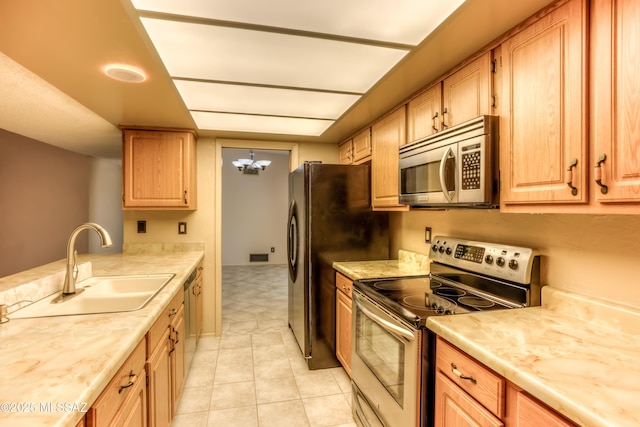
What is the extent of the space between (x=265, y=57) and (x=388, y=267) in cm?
170

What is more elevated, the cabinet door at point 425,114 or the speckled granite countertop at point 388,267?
the cabinet door at point 425,114

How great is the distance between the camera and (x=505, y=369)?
95cm

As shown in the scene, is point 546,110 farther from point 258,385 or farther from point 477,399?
point 258,385

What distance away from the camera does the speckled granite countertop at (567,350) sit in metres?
0.77

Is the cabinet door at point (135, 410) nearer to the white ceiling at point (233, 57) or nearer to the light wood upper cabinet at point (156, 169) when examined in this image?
the white ceiling at point (233, 57)

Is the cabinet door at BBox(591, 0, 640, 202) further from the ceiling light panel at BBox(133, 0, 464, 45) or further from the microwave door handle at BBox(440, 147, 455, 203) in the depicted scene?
the microwave door handle at BBox(440, 147, 455, 203)

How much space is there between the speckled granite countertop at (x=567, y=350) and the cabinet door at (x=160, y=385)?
123cm

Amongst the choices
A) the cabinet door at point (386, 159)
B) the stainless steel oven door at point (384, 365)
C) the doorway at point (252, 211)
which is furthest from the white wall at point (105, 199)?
the stainless steel oven door at point (384, 365)

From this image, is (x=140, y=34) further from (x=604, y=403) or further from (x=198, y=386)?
(x=198, y=386)

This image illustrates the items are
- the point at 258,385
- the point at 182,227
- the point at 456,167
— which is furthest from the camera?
the point at 182,227

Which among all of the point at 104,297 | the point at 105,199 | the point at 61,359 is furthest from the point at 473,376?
the point at 105,199

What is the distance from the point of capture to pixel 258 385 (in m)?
2.42

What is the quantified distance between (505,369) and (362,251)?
1.82 meters

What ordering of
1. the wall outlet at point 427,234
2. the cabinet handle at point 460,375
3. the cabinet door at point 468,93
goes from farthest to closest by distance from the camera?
the wall outlet at point 427,234, the cabinet door at point 468,93, the cabinet handle at point 460,375
